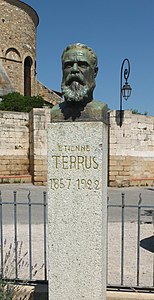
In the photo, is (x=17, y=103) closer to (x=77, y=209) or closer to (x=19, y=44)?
(x=19, y=44)

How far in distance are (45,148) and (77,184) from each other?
36.0 ft

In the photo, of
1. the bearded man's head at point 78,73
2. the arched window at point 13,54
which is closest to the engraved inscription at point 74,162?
the bearded man's head at point 78,73

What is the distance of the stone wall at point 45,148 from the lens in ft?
43.5

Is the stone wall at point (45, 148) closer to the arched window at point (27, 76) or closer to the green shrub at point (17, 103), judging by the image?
the green shrub at point (17, 103)

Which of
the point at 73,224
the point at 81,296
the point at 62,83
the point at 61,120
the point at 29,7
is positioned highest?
the point at 29,7

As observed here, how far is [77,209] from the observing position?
2.65 metres

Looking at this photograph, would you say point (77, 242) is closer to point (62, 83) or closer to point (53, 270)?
point (53, 270)

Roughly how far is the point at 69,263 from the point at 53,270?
17 centimetres

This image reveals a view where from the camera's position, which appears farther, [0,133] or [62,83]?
[0,133]

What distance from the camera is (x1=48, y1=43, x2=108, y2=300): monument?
8.42ft

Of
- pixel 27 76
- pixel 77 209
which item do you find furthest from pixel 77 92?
pixel 27 76

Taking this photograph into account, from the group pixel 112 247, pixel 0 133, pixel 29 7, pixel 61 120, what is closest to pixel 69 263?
pixel 61 120

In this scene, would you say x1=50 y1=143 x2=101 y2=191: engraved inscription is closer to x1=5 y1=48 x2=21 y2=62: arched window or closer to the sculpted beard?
the sculpted beard

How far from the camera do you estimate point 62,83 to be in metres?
2.63
